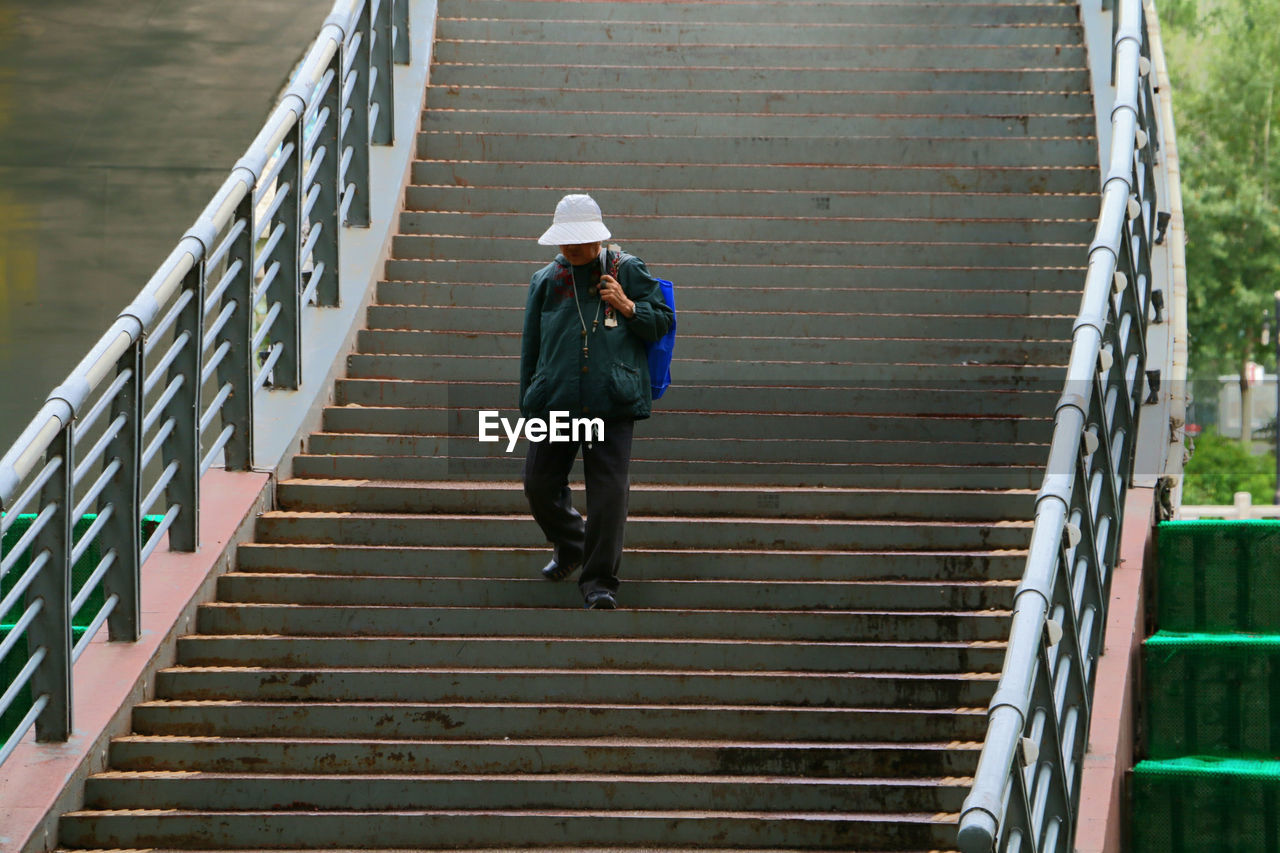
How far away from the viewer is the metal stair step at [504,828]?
5.34m

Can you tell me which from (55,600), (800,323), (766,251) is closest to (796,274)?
(766,251)

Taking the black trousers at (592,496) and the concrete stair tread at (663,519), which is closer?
the black trousers at (592,496)

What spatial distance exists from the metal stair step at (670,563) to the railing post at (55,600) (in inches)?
49.4

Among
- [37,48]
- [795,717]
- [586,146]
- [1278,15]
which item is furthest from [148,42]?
[1278,15]

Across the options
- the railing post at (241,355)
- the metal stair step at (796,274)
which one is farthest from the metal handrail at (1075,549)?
the railing post at (241,355)

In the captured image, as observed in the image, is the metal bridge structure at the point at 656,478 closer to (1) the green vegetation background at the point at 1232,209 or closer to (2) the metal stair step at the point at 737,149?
(2) the metal stair step at the point at 737,149

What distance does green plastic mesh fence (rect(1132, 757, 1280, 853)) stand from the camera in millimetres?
5379

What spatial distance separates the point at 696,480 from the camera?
23.4ft

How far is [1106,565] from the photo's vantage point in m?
5.79

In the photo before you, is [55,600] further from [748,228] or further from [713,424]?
[748,228]

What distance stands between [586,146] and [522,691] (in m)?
3.98

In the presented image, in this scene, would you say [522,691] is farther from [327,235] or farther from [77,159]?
[77,159]

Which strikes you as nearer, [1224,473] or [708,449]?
[708,449]

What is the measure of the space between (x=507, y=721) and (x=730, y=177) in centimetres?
399
